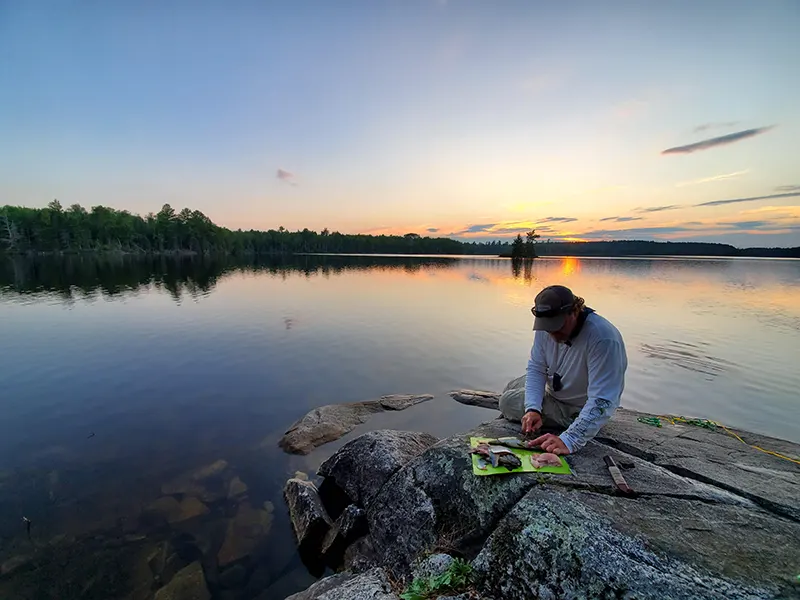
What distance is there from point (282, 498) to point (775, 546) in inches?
273

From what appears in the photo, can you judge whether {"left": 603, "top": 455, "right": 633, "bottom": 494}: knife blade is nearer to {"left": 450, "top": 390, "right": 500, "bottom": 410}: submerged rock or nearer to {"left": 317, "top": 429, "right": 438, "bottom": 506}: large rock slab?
{"left": 317, "top": 429, "right": 438, "bottom": 506}: large rock slab

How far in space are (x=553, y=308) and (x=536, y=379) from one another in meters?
1.34

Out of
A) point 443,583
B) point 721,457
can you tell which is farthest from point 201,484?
point 721,457

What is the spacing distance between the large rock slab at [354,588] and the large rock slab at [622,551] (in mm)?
1275

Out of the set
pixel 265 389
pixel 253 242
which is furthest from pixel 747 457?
pixel 253 242

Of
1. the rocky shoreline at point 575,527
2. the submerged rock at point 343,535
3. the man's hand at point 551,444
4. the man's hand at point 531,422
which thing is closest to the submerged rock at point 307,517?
the rocky shoreline at point 575,527

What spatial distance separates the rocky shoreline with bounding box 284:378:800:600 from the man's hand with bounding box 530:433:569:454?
18 cm

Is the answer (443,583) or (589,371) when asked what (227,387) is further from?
(589,371)

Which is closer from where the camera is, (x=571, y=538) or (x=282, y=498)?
(x=571, y=538)

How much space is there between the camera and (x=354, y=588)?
13.3ft

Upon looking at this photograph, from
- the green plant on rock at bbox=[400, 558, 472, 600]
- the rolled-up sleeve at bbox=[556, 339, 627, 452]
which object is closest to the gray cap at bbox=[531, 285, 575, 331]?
the rolled-up sleeve at bbox=[556, 339, 627, 452]

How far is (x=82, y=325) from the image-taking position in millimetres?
18828

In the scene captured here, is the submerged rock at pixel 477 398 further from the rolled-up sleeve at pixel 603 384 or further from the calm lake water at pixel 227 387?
the rolled-up sleeve at pixel 603 384

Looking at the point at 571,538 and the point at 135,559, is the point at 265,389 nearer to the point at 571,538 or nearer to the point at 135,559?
the point at 135,559
